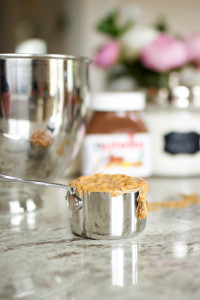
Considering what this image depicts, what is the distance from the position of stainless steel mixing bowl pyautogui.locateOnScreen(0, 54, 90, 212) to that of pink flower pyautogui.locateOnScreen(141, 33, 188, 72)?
0.37m

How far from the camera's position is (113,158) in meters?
0.74

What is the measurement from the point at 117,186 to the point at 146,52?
523 millimetres

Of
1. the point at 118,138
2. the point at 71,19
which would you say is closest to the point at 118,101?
the point at 118,138

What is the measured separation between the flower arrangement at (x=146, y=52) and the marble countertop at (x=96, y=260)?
1.39ft

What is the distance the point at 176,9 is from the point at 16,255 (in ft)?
7.11

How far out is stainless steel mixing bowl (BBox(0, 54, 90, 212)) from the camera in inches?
19.6

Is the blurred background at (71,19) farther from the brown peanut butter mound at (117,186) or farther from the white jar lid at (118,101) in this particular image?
the brown peanut butter mound at (117,186)

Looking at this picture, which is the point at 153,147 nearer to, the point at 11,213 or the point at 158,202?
the point at 158,202

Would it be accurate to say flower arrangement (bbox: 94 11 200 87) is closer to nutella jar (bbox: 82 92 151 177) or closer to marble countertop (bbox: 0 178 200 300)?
nutella jar (bbox: 82 92 151 177)

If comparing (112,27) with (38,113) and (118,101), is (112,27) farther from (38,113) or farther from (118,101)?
(38,113)

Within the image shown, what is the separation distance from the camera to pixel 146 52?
924 mm

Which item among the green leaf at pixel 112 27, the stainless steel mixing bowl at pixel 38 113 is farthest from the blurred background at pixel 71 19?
the stainless steel mixing bowl at pixel 38 113

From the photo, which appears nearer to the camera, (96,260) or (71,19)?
(96,260)

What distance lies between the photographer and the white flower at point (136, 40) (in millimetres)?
954
